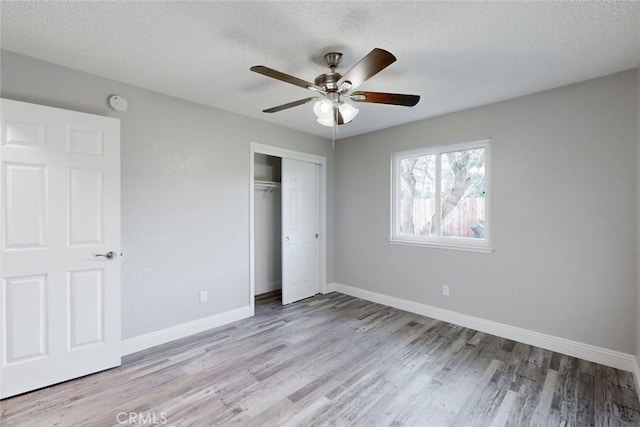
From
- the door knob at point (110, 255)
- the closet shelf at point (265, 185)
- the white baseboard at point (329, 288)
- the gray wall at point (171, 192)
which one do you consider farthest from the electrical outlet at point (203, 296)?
the white baseboard at point (329, 288)

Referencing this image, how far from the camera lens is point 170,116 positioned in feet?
9.59

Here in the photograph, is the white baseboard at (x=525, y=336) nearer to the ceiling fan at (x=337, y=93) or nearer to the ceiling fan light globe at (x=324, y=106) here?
the ceiling fan at (x=337, y=93)

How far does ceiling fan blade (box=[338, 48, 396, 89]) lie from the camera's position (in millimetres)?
1548

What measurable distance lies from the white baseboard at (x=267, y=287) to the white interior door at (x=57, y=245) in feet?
7.16

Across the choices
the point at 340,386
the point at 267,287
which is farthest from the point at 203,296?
the point at 340,386

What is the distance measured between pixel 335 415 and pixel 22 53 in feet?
11.1

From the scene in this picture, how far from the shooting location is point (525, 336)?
2875 millimetres

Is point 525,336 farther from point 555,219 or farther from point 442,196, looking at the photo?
point 442,196

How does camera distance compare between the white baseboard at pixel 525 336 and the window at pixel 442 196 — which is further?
the window at pixel 442 196

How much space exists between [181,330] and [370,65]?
2980mm

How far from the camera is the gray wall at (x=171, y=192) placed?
242cm

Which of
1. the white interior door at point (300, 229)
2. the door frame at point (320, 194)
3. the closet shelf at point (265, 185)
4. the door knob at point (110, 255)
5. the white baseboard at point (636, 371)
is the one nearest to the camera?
the white baseboard at point (636, 371)

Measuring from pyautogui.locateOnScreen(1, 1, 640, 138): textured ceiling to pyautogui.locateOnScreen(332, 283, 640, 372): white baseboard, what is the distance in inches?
91.7

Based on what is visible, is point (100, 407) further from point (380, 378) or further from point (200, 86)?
point (200, 86)
